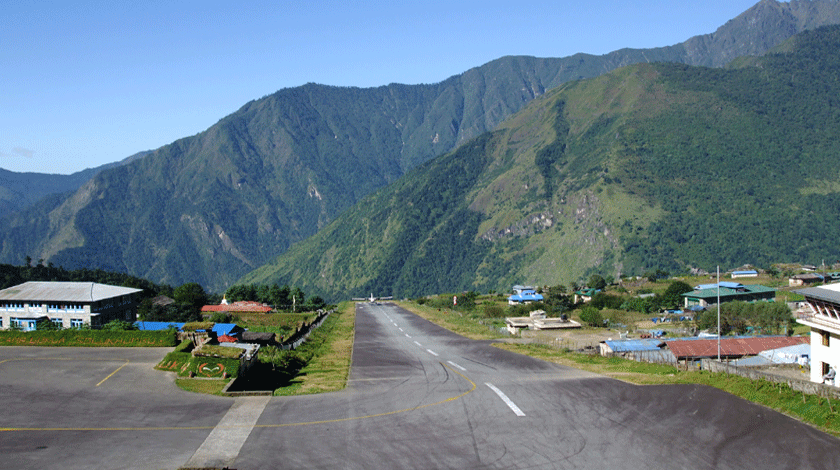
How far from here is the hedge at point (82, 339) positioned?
167 ft

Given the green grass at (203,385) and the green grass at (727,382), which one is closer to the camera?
the green grass at (727,382)

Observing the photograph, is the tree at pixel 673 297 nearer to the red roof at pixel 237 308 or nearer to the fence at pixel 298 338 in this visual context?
the fence at pixel 298 338

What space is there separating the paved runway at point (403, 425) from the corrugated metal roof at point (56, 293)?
3599 centimetres

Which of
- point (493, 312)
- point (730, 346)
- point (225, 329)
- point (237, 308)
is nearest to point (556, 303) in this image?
point (493, 312)

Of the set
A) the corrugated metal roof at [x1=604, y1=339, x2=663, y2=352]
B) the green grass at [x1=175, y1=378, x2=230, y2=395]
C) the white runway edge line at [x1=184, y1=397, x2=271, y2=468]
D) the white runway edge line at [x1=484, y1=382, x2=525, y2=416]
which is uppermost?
the green grass at [x1=175, y1=378, x2=230, y2=395]

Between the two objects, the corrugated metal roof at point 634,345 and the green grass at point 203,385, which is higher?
the green grass at point 203,385

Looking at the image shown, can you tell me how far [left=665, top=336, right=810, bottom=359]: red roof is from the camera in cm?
5244

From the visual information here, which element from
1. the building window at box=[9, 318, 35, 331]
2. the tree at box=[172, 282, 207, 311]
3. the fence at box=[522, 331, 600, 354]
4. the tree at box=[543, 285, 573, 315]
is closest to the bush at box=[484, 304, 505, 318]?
the tree at box=[543, 285, 573, 315]

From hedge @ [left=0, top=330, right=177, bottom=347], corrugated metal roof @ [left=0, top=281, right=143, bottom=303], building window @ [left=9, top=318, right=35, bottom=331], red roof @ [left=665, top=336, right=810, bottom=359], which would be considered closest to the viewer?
hedge @ [left=0, top=330, right=177, bottom=347]

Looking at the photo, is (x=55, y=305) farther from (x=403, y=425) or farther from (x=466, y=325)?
(x=403, y=425)

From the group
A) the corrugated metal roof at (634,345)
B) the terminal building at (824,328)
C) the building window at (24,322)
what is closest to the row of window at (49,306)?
the building window at (24,322)

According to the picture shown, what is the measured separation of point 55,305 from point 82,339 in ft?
90.9

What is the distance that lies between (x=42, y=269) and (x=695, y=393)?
7116 inches

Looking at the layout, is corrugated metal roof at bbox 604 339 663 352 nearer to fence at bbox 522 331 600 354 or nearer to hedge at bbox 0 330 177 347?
fence at bbox 522 331 600 354
